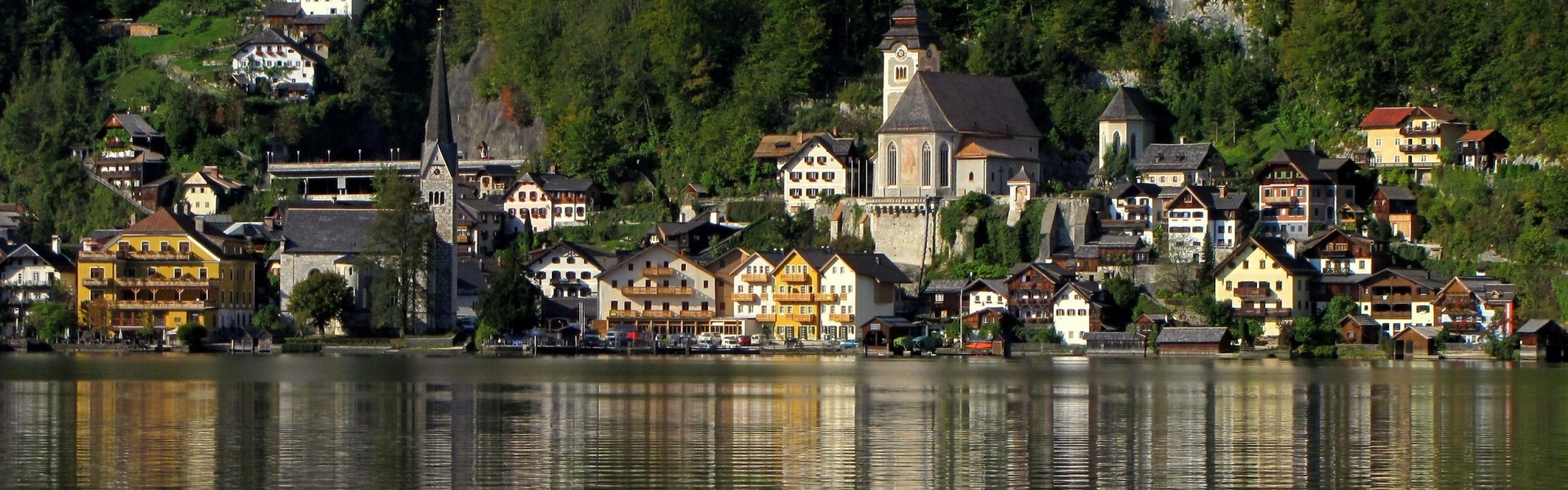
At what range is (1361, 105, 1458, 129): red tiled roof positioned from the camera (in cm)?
8794

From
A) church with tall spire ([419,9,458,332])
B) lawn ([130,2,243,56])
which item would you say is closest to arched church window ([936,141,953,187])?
church with tall spire ([419,9,458,332])

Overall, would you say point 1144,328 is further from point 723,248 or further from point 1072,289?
point 723,248

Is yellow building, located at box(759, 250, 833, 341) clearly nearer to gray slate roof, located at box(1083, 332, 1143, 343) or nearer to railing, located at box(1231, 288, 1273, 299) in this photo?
gray slate roof, located at box(1083, 332, 1143, 343)

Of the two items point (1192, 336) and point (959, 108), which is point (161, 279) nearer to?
point (959, 108)

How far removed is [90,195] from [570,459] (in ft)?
253

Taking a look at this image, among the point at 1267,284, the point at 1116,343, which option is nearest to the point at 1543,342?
the point at 1267,284

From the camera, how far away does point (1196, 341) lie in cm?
8169

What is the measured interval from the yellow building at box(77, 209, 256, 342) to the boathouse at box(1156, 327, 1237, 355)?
31854mm

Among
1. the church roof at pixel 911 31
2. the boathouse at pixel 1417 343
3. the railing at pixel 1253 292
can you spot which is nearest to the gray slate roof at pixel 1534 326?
the boathouse at pixel 1417 343

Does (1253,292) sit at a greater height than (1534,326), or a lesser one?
greater

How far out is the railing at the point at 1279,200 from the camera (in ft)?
286

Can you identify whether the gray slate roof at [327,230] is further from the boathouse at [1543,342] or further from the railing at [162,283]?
the boathouse at [1543,342]

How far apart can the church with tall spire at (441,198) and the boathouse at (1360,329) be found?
29.5 metres

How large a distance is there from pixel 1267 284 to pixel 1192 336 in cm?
328
